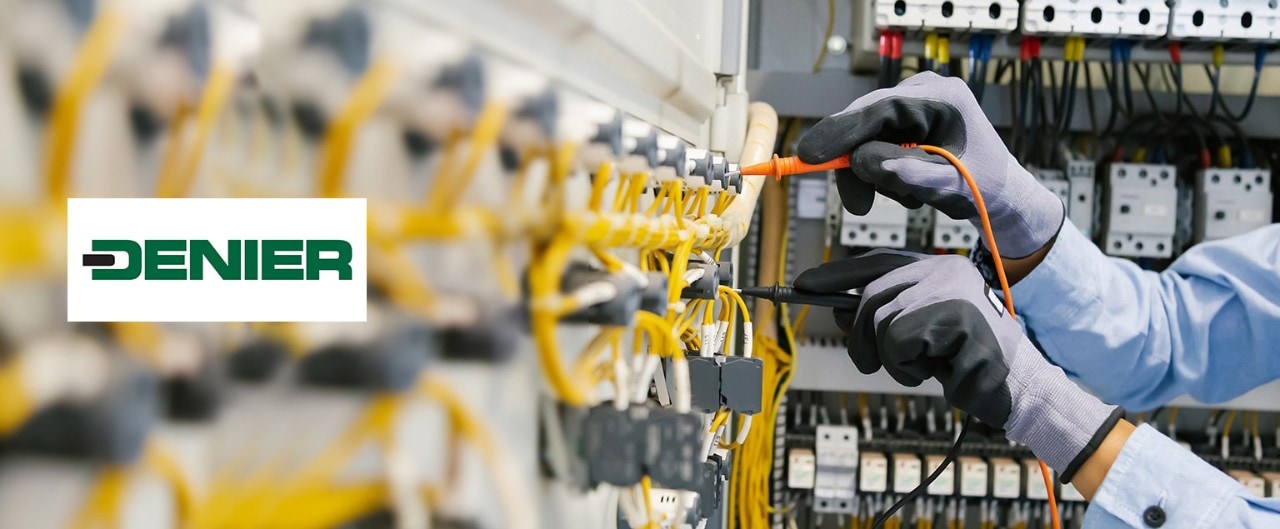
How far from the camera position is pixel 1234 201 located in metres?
1.54

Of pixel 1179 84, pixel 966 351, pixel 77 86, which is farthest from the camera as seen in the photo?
pixel 1179 84

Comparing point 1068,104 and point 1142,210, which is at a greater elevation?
point 1068,104

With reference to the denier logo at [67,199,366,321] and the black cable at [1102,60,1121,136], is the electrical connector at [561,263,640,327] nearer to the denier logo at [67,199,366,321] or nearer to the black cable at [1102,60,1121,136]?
the denier logo at [67,199,366,321]

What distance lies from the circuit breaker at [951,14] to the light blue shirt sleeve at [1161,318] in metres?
0.42

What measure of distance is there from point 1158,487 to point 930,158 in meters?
0.41

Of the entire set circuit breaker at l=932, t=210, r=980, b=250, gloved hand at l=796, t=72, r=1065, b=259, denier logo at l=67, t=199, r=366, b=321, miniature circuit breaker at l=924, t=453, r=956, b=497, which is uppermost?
gloved hand at l=796, t=72, r=1065, b=259

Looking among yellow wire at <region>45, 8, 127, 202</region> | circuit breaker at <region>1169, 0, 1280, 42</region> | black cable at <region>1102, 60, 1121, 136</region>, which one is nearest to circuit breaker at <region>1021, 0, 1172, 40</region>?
circuit breaker at <region>1169, 0, 1280, 42</region>

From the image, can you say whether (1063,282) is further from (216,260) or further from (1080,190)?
(216,260)

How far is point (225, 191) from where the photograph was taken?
0.22m

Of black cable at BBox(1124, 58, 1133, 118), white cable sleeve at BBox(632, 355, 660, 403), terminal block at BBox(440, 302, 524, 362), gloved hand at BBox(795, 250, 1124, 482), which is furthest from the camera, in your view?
black cable at BBox(1124, 58, 1133, 118)

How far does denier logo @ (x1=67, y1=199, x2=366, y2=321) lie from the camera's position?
0.19m

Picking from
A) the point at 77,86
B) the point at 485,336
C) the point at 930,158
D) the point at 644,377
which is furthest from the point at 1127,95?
the point at 77,86

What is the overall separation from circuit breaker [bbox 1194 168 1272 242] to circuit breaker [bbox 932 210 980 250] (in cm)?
44

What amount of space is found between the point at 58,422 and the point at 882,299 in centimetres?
76
